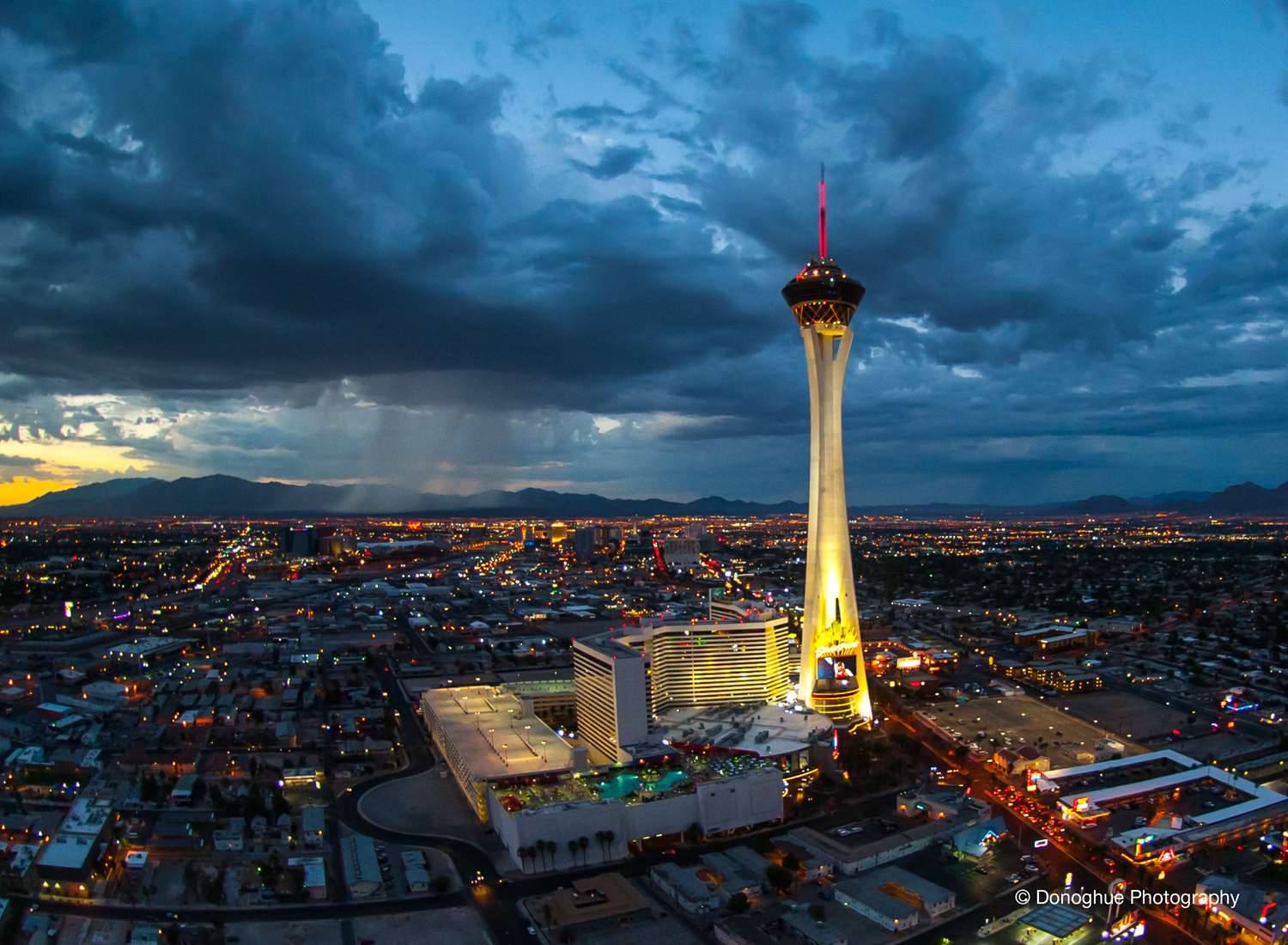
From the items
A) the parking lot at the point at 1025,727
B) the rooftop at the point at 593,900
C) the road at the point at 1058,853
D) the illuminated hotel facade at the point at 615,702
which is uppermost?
the illuminated hotel facade at the point at 615,702

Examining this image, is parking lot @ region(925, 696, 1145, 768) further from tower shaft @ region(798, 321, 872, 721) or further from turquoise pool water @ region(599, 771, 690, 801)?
turquoise pool water @ region(599, 771, 690, 801)

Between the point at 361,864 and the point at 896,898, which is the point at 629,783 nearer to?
the point at 361,864

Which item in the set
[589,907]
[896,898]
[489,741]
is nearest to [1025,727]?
[896,898]

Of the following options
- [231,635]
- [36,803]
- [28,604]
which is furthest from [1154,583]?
[28,604]

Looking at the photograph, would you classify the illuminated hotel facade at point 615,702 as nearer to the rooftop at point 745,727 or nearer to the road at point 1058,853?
the rooftop at point 745,727

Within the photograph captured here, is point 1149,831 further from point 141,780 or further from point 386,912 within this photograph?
point 141,780

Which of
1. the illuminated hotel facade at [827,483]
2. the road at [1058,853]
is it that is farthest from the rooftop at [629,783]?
the illuminated hotel facade at [827,483]

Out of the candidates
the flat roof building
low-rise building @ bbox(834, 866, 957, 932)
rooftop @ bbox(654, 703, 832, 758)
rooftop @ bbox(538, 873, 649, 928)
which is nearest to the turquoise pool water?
the flat roof building
